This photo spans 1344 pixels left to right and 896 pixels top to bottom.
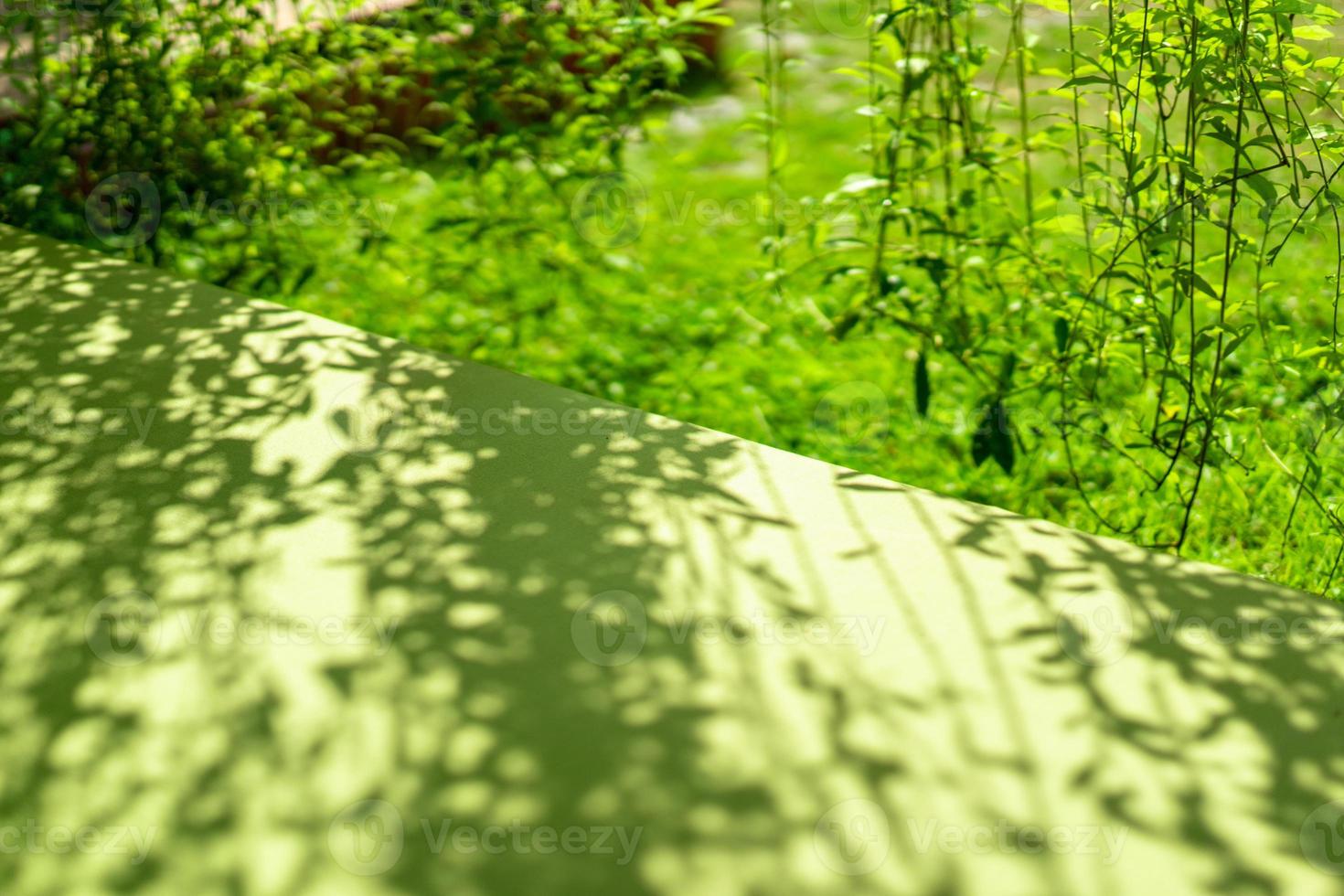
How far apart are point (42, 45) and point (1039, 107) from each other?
3716 millimetres

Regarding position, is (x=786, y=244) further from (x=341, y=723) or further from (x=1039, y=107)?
(x=1039, y=107)

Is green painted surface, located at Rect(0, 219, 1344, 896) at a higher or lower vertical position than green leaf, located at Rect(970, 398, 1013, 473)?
higher

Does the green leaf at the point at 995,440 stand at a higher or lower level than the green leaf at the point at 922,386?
lower

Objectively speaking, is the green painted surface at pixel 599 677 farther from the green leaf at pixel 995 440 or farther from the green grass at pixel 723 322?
the green grass at pixel 723 322

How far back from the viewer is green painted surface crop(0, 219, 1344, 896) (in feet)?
5.51

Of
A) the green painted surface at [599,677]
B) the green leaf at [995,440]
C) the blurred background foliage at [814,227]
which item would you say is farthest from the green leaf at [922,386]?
the green painted surface at [599,677]

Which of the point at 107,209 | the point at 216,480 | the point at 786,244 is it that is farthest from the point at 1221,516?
the point at 107,209

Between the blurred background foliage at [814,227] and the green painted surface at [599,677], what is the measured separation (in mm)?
593

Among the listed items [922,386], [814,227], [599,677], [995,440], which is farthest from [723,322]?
[599,677]

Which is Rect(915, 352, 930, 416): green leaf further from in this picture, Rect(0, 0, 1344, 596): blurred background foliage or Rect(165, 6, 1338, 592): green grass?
Rect(165, 6, 1338, 592): green grass

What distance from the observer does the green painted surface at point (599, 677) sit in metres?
1.68

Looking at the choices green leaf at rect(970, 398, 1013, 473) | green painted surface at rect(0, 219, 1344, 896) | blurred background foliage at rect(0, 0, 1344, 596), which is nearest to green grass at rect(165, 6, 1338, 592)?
blurred background foliage at rect(0, 0, 1344, 596)

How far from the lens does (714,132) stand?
532 cm

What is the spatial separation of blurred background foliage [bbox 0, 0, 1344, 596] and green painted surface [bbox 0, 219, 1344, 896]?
593 millimetres
